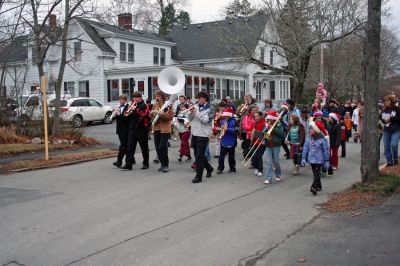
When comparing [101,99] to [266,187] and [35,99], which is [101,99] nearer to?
[35,99]

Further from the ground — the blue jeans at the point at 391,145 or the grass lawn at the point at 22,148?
the blue jeans at the point at 391,145

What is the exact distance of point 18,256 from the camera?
5621mm

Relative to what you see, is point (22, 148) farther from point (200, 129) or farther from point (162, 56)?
point (162, 56)

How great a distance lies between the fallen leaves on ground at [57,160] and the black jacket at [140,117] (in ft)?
9.45

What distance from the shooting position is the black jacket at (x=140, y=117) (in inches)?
462

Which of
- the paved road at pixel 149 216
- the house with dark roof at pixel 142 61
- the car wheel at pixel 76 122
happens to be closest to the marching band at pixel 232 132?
the paved road at pixel 149 216

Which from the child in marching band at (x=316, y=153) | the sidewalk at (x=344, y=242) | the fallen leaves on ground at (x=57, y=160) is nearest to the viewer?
the sidewalk at (x=344, y=242)

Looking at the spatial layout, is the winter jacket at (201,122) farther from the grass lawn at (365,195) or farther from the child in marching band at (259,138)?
the grass lawn at (365,195)

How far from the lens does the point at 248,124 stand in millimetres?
12445

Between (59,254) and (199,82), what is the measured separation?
28.8m

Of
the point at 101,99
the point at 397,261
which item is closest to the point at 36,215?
the point at 397,261

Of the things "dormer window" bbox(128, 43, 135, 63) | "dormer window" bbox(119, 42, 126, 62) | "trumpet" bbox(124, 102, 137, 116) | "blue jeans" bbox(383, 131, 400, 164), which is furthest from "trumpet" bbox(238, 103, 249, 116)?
"dormer window" bbox(128, 43, 135, 63)

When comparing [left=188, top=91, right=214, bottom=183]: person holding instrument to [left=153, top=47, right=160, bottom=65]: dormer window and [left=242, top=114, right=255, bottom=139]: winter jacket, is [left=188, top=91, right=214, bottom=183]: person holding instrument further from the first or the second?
[left=153, top=47, right=160, bottom=65]: dormer window

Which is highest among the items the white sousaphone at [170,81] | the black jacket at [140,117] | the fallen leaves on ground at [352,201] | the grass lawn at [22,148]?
the white sousaphone at [170,81]
